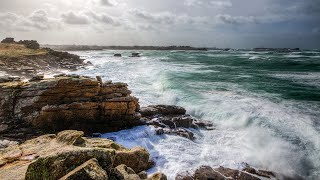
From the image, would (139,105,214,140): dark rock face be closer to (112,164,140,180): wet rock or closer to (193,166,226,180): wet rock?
(193,166,226,180): wet rock

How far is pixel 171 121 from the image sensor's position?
1706 cm

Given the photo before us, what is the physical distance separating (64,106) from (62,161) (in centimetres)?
959

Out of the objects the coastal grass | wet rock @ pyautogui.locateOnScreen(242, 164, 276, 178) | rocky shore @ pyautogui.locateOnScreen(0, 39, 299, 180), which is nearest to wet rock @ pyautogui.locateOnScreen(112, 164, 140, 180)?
rocky shore @ pyautogui.locateOnScreen(0, 39, 299, 180)

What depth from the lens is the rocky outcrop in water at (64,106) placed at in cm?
1460

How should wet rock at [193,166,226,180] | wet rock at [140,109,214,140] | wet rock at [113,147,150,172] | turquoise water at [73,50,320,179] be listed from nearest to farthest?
wet rock at [113,147,150,172], wet rock at [193,166,226,180], turquoise water at [73,50,320,179], wet rock at [140,109,214,140]

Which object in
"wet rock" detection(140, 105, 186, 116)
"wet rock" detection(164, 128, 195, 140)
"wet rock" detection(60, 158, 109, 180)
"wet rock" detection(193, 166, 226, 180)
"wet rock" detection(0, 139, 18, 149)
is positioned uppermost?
"wet rock" detection(60, 158, 109, 180)

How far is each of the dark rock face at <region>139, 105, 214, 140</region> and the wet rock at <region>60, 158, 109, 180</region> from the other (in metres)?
10.1

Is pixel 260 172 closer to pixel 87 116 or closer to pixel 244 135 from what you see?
pixel 244 135

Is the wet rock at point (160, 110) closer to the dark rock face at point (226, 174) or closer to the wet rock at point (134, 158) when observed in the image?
the dark rock face at point (226, 174)

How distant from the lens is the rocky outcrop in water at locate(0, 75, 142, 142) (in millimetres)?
14602

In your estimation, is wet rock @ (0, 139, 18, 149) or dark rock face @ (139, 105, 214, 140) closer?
wet rock @ (0, 139, 18, 149)

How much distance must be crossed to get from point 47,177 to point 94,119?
9828mm

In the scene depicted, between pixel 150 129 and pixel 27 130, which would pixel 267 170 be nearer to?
pixel 150 129

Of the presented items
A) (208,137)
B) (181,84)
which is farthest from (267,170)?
(181,84)
